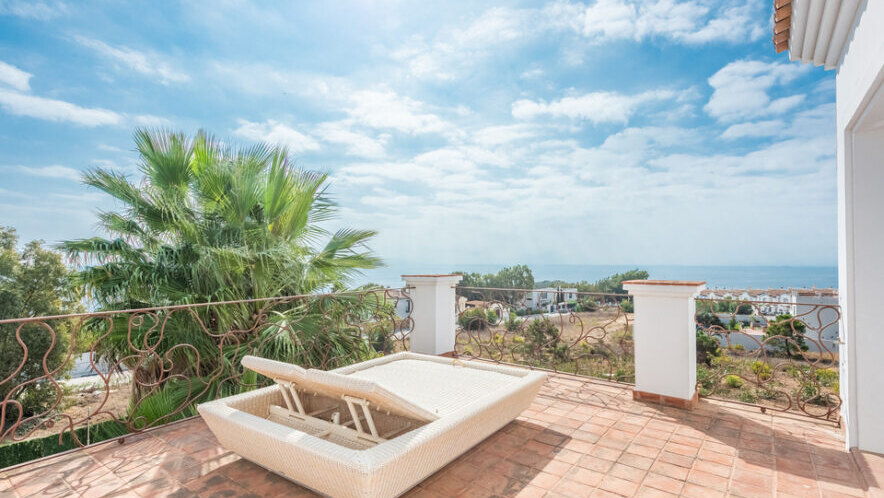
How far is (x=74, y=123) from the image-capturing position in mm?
19469

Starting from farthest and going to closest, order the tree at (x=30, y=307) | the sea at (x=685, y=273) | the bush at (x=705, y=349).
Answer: the bush at (x=705, y=349), the tree at (x=30, y=307), the sea at (x=685, y=273)

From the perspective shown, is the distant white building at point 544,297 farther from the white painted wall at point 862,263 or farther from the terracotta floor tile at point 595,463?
the white painted wall at point 862,263

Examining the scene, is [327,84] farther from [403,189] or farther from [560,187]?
[560,187]

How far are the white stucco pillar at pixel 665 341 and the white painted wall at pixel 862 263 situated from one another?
0.97 metres

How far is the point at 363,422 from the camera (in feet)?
8.62

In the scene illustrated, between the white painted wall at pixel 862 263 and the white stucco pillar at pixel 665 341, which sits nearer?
the white painted wall at pixel 862 263

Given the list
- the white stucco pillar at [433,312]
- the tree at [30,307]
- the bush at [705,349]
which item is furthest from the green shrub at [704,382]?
the tree at [30,307]

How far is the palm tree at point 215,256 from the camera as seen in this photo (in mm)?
4668

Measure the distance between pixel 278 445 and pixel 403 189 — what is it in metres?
34.7

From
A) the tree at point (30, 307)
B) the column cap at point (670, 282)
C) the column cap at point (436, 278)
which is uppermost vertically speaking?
the column cap at point (670, 282)

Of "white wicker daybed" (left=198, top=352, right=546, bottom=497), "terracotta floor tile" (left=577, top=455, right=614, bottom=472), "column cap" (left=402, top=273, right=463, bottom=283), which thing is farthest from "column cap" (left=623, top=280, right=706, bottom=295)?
"column cap" (left=402, top=273, right=463, bottom=283)

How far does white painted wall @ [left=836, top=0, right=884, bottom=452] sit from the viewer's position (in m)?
2.64

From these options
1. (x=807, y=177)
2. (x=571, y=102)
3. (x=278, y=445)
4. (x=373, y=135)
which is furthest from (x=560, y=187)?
(x=278, y=445)

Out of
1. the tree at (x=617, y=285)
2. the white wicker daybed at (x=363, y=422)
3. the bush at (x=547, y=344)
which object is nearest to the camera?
the white wicker daybed at (x=363, y=422)
